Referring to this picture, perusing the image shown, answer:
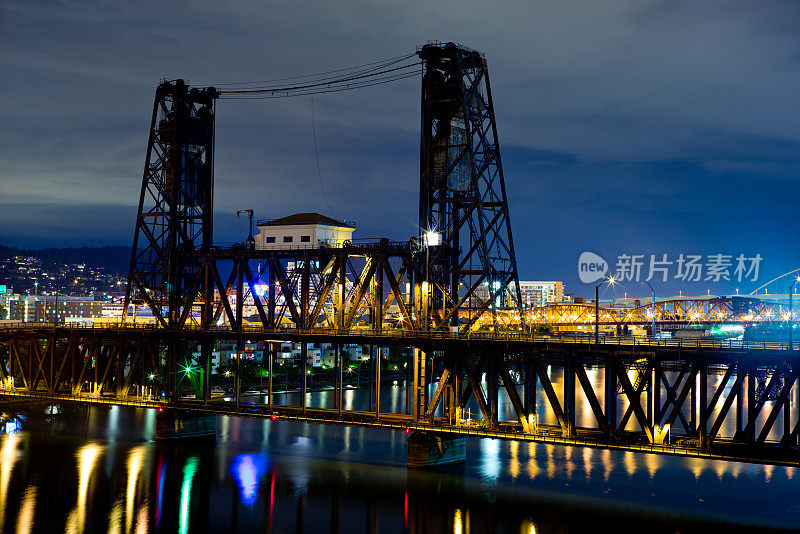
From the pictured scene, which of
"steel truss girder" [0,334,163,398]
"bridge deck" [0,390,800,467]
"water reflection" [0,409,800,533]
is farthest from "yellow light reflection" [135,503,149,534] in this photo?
"steel truss girder" [0,334,163,398]

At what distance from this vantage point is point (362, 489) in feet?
214

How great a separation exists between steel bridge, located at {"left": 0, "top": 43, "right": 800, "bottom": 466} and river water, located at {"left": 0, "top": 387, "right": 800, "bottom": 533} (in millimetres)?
4309

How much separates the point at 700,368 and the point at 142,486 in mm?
39184

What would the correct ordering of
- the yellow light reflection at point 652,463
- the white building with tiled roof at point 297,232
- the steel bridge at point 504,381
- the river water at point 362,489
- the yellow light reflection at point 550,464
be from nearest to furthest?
the steel bridge at point 504,381, the river water at point 362,489, the yellow light reflection at point 550,464, the yellow light reflection at point 652,463, the white building with tiled roof at point 297,232

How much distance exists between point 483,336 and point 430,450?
9.41m

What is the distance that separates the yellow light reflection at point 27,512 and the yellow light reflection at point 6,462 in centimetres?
103

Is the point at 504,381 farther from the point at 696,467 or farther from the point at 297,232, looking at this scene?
the point at 297,232

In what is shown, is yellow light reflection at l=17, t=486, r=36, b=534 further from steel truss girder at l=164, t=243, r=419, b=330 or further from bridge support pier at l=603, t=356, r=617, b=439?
bridge support pier at l=603, t=356, r=617, b=439

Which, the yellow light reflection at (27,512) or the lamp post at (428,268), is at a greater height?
the lamp post at (428,268)

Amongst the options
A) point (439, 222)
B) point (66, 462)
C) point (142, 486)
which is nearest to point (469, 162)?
point (439, 222)

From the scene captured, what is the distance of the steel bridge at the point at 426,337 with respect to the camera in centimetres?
5400

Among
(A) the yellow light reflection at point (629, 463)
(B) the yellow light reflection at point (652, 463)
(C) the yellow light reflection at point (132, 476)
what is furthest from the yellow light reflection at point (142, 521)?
(B) the yellow light reflection at point (652, 463)

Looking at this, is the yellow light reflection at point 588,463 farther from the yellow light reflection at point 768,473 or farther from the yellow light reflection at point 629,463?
the yellow light reflection at point 768,473

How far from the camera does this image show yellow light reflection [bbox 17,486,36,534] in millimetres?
56938
